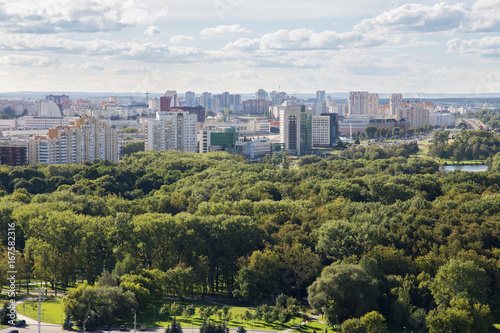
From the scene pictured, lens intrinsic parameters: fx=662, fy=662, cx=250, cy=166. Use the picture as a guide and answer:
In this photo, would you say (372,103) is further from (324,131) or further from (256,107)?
(324,131)

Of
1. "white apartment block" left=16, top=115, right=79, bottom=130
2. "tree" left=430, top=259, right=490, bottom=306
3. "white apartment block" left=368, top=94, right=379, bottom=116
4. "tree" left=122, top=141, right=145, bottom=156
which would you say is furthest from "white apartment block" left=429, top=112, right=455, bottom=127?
"tree" left=430, top=259, right=490, bottom=306

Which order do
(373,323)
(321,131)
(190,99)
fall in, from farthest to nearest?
(190,99)
(321,131)
(373,323)

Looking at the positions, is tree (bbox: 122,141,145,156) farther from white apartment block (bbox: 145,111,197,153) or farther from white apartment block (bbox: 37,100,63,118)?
white apartment block (bbox: 37,100,63,118)

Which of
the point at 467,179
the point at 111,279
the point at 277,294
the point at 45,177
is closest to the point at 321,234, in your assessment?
the point at 277,294

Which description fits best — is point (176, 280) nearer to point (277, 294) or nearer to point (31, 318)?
point (277, 294)

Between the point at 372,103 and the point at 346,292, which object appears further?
the point at 372,103

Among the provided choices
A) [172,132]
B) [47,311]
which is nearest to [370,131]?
[172,132]

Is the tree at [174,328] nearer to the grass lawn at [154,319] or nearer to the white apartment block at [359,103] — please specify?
the grass lawn at [154,319]
